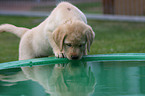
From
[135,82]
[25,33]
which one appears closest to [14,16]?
[25,33]

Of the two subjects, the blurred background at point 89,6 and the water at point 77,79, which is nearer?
the water at point 77,79

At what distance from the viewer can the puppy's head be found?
12.5ft

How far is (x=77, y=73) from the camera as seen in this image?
384 cm

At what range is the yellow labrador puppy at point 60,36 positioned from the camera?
3840mm

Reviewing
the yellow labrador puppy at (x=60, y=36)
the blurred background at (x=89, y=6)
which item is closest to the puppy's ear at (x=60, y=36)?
the yellow labrador puppy at (x=60, y=36)

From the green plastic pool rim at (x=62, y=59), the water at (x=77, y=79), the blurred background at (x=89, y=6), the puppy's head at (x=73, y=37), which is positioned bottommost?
the water at (x=77, y=79)

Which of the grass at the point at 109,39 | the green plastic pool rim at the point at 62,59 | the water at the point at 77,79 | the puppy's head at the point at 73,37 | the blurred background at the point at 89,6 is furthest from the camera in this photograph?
the blurred background at the point at 89,6

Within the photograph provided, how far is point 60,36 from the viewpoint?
12.8 ft

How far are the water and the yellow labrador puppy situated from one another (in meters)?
0.26

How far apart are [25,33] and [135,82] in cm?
247

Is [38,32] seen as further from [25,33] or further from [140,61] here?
[140,61]

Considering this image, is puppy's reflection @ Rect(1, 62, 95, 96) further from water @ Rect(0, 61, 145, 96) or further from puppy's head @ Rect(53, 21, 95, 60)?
puppy's head @ Rect(53, 21, 95, 60)

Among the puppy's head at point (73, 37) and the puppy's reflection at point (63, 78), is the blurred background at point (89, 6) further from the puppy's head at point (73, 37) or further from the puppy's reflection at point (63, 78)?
the puppy's head at point (73, 37)

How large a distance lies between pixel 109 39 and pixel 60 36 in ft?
17.2
